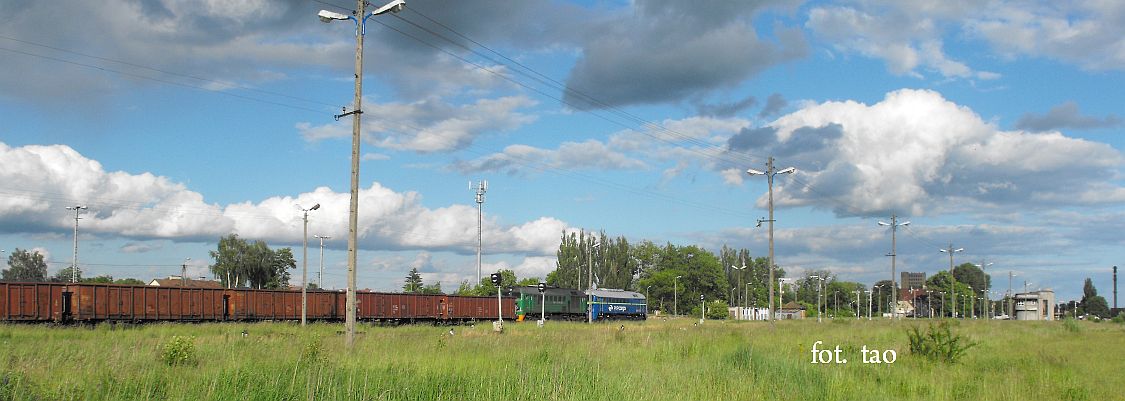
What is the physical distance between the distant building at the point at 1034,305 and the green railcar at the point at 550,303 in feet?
240

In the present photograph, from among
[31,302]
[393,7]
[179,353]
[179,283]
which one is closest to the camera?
[179,353]

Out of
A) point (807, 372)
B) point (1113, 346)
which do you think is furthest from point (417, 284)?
point (807, 372)

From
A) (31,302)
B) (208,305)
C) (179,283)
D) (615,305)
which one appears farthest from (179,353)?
(179,283)

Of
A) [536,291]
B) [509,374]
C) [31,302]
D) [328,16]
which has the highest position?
[328,16]

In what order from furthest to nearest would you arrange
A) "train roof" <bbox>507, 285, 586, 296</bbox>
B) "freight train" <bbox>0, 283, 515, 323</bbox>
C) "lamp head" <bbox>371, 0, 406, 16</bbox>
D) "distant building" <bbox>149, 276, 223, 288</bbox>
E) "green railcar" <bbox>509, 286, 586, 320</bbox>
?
"distant building" <bbox>149, 276, 223, 288</bbox> < "train roof" <bbox>507, 285, 586, 296</bbox> < "green railcar" <bbox>509, 286, 586, 320</bbox> < "freight train" <bbox>0, 283, 515, 323</bbox> < "lamp head" <bbox>371, 0, 406, 16</bbox>

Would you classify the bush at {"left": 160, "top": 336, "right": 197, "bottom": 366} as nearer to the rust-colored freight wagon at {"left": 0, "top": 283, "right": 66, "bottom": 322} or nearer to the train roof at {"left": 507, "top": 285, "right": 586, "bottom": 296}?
the rust-colored freight wagon at {"left": 0, "top": 283, "right": 66, "bottom": 322}

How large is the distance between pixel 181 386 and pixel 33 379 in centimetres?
176

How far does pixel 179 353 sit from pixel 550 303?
162 ft

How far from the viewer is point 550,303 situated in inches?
2483

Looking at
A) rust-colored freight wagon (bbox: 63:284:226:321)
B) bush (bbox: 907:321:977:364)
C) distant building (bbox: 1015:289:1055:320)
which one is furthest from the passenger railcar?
distant building (bbox: 1015:289:1055:320)

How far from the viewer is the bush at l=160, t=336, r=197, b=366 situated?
1351 centimetres

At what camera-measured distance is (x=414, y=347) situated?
18.2 m

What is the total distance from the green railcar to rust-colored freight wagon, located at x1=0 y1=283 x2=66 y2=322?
31776 millimetres

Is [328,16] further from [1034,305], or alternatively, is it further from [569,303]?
[1034,305]
